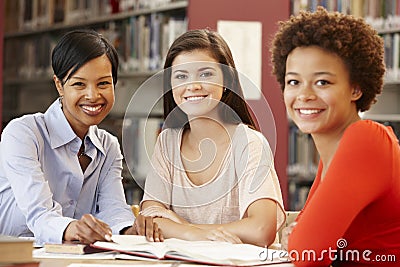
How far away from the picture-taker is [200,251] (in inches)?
57.1

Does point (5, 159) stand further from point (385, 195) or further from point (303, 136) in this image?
point (303, 136)

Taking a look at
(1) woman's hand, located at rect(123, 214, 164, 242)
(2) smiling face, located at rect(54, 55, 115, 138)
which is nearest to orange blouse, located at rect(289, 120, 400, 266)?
(1) woman's hand, located at rect(123, 214, 164, 242)

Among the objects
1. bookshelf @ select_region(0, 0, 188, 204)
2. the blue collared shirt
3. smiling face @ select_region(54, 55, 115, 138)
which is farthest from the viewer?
bookshelf @ select_region(0, 0, 188, 204)

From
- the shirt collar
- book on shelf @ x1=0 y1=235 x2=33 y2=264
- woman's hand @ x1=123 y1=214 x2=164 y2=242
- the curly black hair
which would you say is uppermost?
the curly black hair

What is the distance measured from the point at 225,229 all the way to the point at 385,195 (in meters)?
Result: 0.51

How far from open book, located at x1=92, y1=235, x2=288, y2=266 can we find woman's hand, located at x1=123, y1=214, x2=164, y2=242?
0.06 m

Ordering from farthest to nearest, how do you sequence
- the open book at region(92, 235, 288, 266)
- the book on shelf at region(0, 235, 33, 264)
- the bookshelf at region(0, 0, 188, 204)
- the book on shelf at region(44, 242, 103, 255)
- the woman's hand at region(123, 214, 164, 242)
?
the bookshelf at region(0, 0, 188, 204), the woman's hand at region(123, 214, 164, 242), the book on shelf at region(44, 242, 103, 255), the open book at region(92, 235, 288, 266), the book on shelf at region(0, 235, 33, 264)

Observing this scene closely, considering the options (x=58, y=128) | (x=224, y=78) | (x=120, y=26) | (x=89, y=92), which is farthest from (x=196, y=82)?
(x=120, y=26)

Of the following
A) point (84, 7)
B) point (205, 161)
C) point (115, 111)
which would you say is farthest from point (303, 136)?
point (205, 161)

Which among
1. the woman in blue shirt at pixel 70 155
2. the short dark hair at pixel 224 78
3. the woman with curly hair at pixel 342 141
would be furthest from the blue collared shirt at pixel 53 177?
the woman with curly hair at pixel 342 141

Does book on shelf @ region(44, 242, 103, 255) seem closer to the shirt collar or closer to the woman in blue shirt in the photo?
the woman in blue shirt

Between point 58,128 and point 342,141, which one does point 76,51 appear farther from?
point 342,141

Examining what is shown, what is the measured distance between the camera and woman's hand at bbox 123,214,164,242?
5.50 feet

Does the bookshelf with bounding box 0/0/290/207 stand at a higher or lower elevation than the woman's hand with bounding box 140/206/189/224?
higher
